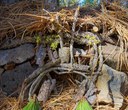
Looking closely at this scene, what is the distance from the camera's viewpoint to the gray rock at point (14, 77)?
212 cm

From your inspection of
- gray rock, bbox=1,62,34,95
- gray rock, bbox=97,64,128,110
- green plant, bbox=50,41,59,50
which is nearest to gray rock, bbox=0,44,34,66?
gray rock, bbox=1,62,34,95

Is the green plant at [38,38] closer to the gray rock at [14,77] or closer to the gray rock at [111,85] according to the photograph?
the gray rock at [14,77]

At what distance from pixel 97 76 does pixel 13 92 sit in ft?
2.05

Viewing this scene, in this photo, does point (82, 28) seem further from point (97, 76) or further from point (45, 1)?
point (45, 1)

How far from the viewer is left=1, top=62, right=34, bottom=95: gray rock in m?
2.12

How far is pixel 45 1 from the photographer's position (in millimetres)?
2891

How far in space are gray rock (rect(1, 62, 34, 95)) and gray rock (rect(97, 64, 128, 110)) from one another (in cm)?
55

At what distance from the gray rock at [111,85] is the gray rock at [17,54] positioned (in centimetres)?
60

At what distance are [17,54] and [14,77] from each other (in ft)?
0.64

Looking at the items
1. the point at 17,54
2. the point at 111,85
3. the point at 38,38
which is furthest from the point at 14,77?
the point at 111,85

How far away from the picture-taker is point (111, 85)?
2043 mm

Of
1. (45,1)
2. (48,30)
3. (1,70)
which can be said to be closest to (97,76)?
(48,30)

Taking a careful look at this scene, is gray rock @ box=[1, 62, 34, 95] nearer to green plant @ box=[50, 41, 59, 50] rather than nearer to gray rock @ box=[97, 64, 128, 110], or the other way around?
green plant @ box=[50, 41, 59, 50]

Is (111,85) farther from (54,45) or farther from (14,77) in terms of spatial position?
(14,77)
